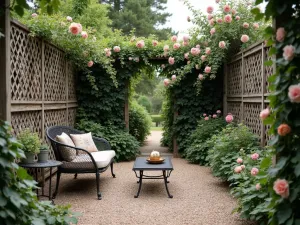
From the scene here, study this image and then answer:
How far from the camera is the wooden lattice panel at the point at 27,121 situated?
4.34 meters

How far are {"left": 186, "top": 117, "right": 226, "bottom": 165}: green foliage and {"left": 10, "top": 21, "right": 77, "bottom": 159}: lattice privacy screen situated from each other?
106 inches

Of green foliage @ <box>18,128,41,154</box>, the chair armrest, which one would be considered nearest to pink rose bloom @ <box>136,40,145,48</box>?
the chair armrest

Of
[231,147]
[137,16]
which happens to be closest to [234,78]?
[231,147]

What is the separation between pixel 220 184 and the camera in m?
5.27

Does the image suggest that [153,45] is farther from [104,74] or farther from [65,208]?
[65,208]

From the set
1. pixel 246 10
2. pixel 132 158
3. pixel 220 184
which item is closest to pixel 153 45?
pixel 246 10

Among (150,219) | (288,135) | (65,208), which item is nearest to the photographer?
(288,135)

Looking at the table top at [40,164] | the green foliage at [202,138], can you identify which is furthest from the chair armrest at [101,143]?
the green foliage at [202,138]

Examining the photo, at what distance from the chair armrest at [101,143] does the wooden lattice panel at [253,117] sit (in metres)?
2.48

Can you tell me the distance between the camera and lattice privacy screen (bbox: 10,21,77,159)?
438 centimetres

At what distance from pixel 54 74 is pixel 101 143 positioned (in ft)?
4.88

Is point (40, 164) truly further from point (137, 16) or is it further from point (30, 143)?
point (137, 16)

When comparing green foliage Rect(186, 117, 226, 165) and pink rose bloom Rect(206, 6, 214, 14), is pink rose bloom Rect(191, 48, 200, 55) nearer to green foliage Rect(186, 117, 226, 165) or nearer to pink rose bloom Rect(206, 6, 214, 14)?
pink rose bloom Rect(206, 6, 214, 14)

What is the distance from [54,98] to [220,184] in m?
3.19
